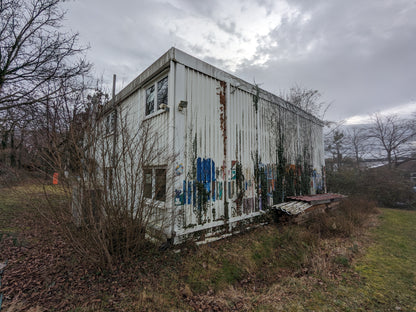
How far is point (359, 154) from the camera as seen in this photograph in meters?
20.8

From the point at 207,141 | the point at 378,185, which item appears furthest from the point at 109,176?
the point at 378,185

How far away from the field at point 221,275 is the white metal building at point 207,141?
0.98 metres

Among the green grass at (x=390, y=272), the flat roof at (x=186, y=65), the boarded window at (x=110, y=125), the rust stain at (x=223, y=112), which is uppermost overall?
the flat roof at (x=186, y=65)

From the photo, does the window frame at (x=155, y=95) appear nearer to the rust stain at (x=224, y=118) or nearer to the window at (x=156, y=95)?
the window at (x=156, y=95)

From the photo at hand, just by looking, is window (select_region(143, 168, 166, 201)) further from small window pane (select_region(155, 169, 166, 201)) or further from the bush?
the bush

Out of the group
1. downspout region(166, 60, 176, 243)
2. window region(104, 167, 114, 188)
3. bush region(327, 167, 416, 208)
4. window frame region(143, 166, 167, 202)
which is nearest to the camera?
window region(104, 167, 114, 188)

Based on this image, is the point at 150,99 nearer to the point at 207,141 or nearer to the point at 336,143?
the point at 207,141

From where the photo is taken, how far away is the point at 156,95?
538 centimetres

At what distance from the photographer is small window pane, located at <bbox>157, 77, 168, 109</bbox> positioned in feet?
16.4

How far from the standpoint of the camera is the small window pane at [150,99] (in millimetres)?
5578

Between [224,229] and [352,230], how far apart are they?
4667mm

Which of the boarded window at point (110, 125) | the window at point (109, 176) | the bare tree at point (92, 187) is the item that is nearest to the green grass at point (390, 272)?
the bare tree at point (92, 187)

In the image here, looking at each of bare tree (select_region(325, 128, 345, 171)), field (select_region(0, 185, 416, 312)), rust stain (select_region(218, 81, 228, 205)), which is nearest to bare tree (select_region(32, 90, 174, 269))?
field (select_region(0, 185, 416, 312))

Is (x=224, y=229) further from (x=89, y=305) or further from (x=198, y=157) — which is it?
(x=89, y=305)
